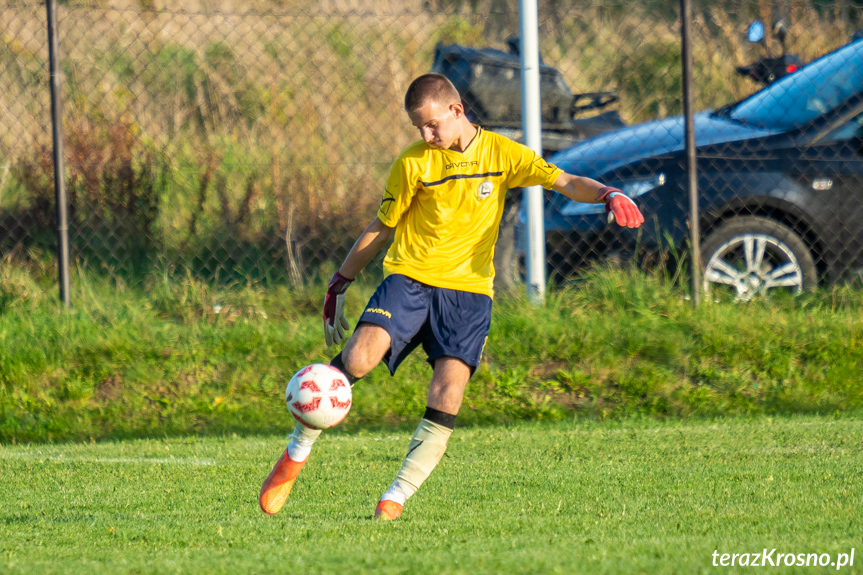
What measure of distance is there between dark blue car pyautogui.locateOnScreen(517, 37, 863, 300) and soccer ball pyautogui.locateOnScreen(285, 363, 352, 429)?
13.3ft

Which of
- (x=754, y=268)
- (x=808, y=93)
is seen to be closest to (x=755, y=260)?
(x=754, y=268)

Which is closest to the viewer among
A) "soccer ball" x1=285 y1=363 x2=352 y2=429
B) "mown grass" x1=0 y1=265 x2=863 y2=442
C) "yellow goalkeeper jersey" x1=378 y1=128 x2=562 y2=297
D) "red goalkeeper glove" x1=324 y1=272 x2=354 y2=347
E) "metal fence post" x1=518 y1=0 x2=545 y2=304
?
"soccer ball" x1=285 y1=363 x2=352 y2=429

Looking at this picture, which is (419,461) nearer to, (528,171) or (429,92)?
(528,171)

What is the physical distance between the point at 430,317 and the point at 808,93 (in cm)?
484

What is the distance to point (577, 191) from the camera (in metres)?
4.36

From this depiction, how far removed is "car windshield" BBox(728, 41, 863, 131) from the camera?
773 cm

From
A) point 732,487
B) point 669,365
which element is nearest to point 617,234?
point 669,365

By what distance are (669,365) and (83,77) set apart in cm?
753

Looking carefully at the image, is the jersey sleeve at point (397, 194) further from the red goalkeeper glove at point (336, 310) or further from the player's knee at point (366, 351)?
the player's knee at point (366, 351)

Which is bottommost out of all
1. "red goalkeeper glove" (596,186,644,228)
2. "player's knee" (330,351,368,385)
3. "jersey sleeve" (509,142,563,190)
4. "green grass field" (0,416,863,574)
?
"green grass field" (0,416,863,574)

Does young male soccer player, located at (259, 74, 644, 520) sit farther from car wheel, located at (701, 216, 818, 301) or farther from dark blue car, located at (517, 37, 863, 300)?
car wheel, located at (701, 216, 818, 301)

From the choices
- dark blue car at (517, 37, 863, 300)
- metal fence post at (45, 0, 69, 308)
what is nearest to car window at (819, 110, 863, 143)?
dark blue car at (517, 37, 863, 300)

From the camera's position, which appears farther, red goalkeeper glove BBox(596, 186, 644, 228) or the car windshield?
the car windshield

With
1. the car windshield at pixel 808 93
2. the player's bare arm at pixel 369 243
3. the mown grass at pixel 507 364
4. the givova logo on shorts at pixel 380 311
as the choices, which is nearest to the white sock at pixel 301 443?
the givova logo on shorts at pixel 380 311
